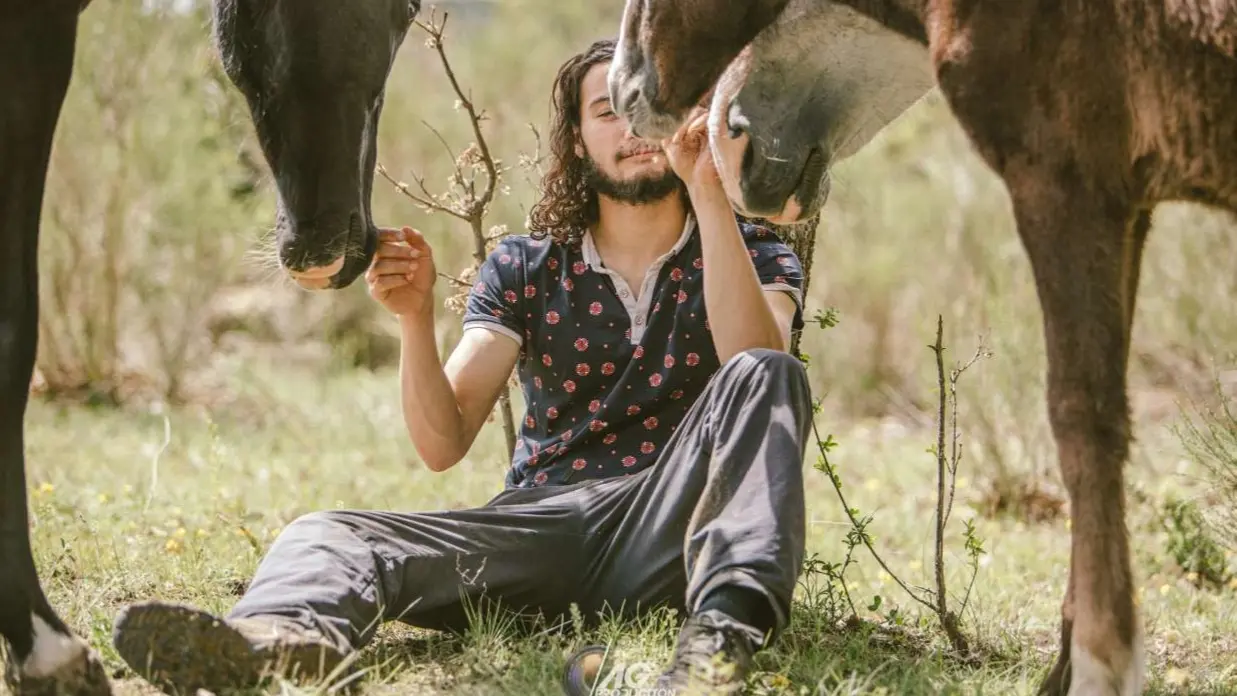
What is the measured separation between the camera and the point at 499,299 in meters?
3.31

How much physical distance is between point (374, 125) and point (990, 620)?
6.62ft

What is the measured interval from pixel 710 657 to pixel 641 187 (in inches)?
51.7

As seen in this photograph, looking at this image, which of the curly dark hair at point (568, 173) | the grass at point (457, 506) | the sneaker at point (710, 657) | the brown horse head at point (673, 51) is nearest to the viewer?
the sneaker at point (710, 657)

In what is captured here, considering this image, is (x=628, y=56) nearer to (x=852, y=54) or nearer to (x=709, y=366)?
(x=852, y=54)

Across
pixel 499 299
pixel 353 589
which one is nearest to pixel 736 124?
pixel 499 299

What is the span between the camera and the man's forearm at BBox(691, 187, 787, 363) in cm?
293

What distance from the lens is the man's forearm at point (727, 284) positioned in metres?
2.93

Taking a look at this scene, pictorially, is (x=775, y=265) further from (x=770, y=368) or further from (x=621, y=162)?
(x=770, y=368)

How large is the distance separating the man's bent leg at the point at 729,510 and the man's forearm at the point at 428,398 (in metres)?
0.51

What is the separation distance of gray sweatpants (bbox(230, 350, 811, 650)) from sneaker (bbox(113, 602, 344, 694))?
0.40 ft

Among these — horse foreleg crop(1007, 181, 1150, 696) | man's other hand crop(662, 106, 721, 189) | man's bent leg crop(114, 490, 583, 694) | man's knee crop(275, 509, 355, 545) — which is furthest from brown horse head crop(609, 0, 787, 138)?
man's knee crop(275, 509, 355, 545)

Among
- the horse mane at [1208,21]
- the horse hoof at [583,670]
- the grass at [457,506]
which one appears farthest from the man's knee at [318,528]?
the horse mane at [1208,21]

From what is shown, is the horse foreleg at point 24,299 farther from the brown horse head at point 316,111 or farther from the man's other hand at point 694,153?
the man's other hand at point 694,153

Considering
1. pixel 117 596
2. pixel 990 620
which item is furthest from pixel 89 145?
pixel 990 620
